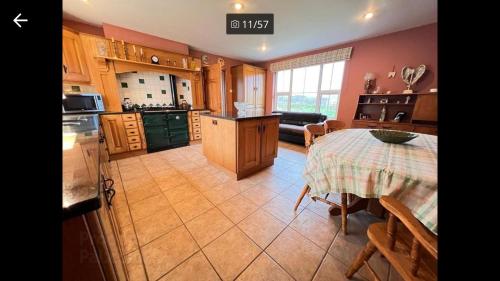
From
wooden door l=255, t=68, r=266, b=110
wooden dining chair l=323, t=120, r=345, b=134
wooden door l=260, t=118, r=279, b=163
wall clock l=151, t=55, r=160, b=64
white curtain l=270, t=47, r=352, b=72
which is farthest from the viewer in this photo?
wooden door l=255, t=68, r=266, b=110

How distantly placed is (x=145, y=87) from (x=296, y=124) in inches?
144

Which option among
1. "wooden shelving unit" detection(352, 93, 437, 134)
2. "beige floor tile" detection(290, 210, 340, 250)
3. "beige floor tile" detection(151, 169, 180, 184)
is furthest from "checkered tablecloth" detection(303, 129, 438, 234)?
"wooden shelving unit" detection(352, 93, 437, 134)

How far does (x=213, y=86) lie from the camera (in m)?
4.29

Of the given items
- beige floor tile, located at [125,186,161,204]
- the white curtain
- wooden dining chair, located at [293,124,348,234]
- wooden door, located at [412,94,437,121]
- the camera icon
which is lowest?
beige floor tile, located at [125,186,161,204]

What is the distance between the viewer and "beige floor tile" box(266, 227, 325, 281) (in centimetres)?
110

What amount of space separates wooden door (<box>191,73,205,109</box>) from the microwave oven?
175 centimetres

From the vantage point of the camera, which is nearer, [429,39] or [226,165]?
[226,165]

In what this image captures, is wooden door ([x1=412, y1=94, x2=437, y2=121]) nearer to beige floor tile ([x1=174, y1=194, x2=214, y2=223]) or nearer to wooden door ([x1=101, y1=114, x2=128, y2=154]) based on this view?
beige floor tile ([x1=174, y1=194, x2=214, y2=223])

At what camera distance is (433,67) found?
9.45 feet

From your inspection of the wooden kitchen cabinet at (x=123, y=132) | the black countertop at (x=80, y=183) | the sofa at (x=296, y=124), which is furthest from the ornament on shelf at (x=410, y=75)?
the wooden kitchen cabinet at (x=123, y=132)
